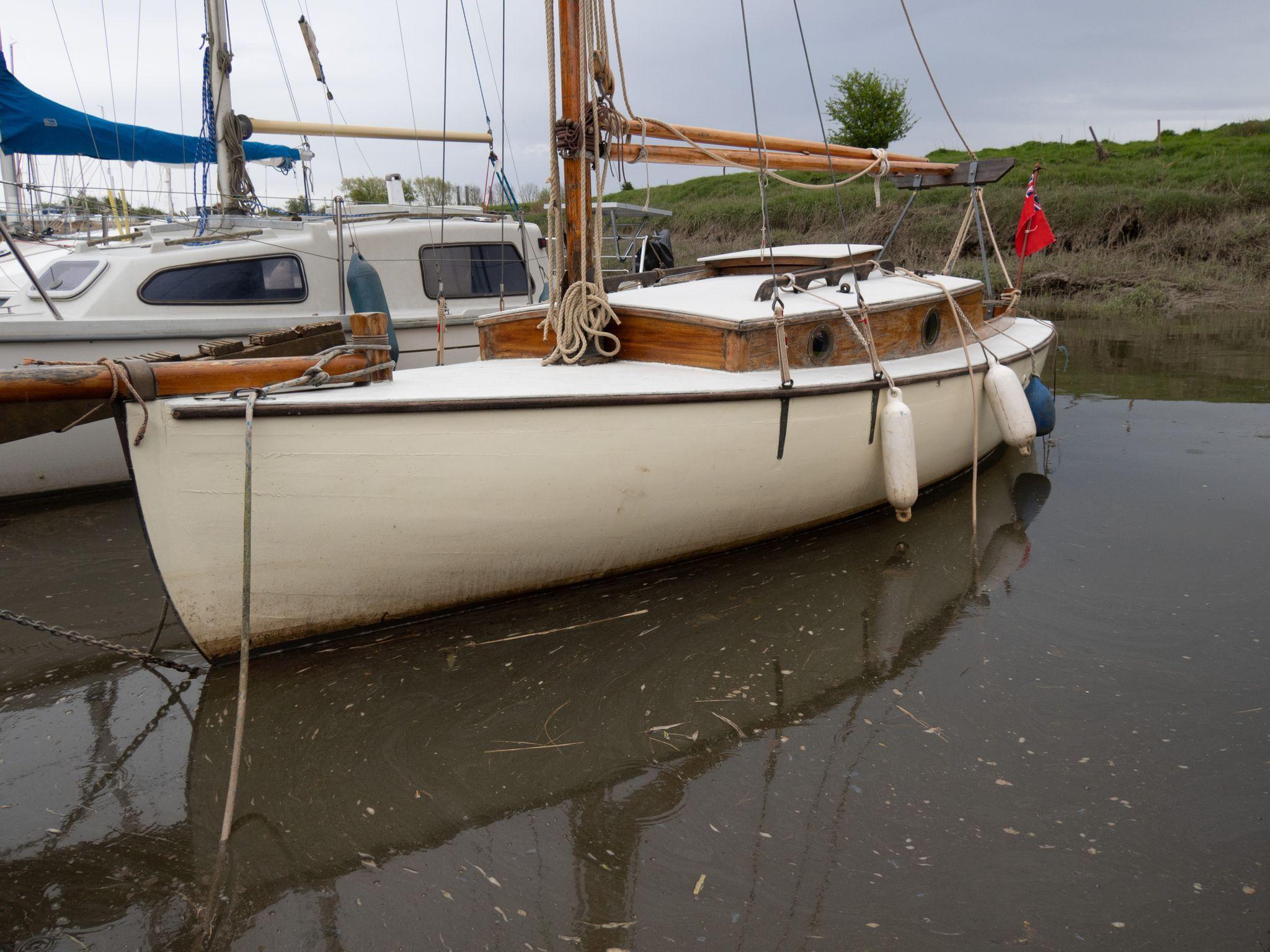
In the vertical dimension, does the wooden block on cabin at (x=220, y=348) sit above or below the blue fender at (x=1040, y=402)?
above

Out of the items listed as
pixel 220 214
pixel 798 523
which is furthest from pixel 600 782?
pixel 220 214

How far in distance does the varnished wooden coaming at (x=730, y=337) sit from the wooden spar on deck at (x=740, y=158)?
890 mm

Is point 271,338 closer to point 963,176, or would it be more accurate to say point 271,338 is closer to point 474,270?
point 474,270

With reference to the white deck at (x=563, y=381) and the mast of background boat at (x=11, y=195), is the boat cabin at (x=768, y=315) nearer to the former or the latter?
the white deck at (x=563, y=381)

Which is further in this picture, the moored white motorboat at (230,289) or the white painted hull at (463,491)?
the moored white motorboat at (230,289)

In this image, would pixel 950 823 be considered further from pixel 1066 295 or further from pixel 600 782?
pixel 1066 295

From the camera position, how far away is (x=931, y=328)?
610cm

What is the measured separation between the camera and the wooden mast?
4.76 meters

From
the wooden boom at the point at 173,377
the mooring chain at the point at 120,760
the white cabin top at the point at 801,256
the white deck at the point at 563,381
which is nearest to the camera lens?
the mooring chain at the point at 120,760

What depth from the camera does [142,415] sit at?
10.8 feet

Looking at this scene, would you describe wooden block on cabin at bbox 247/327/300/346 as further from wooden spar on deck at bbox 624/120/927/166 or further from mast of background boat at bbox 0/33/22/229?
mast of background boat at bbox 0/33/22/229

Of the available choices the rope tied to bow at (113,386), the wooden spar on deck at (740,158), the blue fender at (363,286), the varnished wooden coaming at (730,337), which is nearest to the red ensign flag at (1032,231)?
the wooden spar on deck at (740,158)

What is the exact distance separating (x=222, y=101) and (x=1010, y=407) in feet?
26.0

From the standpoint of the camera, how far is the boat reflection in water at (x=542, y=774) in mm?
2408
